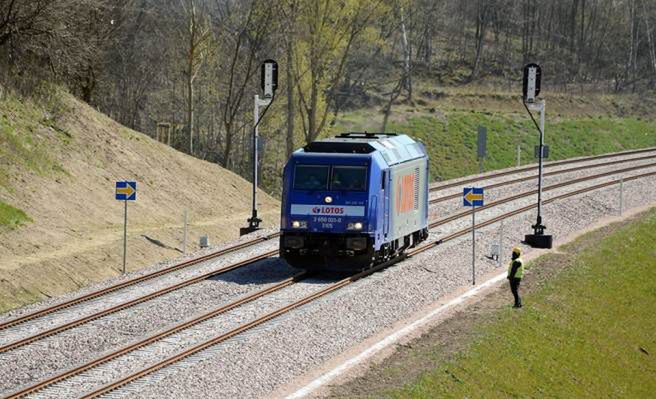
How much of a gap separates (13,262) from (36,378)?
34.1 ft

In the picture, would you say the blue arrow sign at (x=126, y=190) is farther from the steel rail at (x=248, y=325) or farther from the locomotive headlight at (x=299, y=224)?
the steel rail at (x=248, y=325)

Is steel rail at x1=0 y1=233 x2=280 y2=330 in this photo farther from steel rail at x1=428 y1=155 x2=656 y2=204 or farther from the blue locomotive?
steel rail at x1=428 y1=155 x2=656 y2=204

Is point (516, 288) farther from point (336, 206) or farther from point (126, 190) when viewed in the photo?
point (126, 190)

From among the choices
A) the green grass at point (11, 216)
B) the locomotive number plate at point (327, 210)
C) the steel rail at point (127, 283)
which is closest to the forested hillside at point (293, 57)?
the green grass at point (11, 216)

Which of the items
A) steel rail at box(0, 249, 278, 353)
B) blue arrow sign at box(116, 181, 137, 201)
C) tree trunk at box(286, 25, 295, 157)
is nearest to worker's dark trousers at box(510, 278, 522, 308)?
steel rail at box(0, 249, 278, 353)

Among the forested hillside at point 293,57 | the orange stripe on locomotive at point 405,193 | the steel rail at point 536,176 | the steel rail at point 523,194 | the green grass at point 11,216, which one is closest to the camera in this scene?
the orange stripe on locomotive at point 405,193

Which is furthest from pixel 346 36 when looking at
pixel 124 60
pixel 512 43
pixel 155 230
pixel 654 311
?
pixel 512 43

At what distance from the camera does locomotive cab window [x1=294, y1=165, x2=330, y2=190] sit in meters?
27.8

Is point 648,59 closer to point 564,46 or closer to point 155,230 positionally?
point 564,46

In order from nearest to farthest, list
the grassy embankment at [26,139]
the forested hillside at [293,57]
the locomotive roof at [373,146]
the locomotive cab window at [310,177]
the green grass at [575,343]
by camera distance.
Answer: the green grass at [575,343]
the locomotive cab window at [310,177]
the locomotive roof at [373,146]
the grassy embankment at [26,139]
the forested hillside at [293,57]

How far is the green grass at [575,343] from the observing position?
2169cm

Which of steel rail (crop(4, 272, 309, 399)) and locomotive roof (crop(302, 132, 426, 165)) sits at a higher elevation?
locomotive roof (crop(302, 132, 426, 165))

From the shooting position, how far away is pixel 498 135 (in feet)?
230

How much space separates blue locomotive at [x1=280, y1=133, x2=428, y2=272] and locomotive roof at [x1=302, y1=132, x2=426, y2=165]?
2 centimetres
